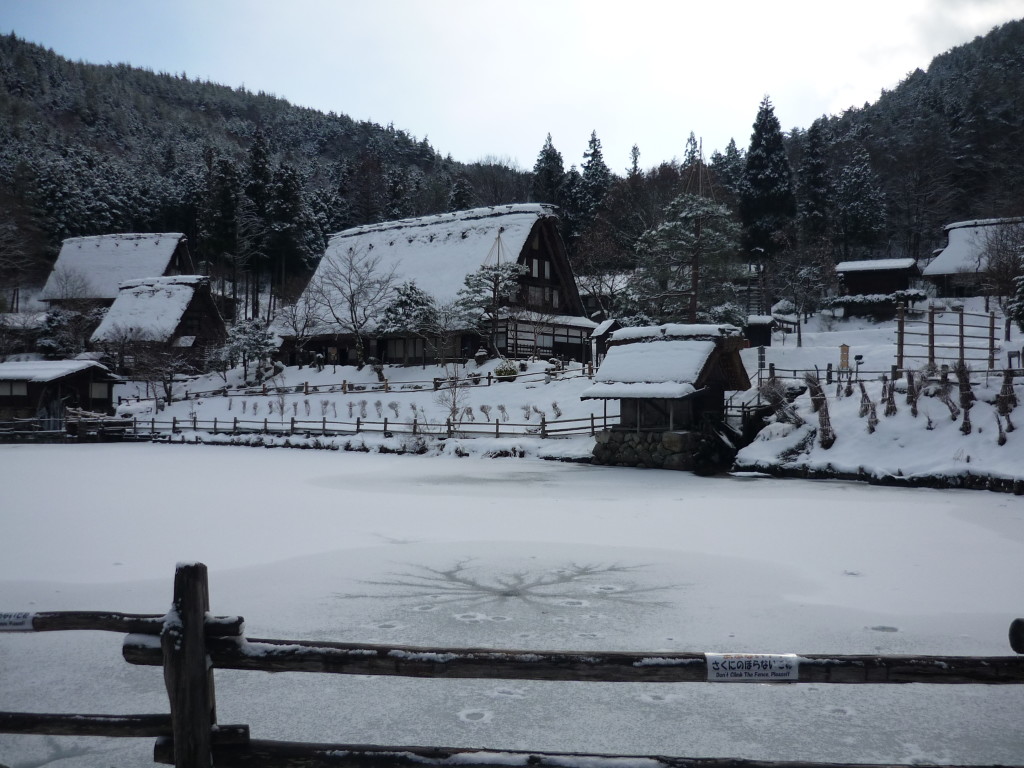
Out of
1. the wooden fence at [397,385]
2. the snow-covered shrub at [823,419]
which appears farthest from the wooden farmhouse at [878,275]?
the snow-covered shrub at [823,419]

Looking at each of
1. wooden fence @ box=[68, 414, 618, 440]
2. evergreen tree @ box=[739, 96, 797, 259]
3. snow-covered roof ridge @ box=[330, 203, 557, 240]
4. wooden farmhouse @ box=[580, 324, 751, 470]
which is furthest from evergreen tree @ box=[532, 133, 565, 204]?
wooden farmhouse @ box=[580, 324, 751, 470]

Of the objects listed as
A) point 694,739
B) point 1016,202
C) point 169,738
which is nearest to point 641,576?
point 694,739

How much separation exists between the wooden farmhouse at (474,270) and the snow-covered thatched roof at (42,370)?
12746 mm

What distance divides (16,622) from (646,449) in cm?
1999

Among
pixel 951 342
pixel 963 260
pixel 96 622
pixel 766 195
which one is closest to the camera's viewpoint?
pixel 96 622

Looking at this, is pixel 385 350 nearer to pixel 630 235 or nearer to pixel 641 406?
pixel 630 235

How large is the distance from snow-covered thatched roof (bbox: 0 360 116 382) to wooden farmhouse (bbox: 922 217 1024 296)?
4735 centimetres

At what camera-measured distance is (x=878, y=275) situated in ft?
139

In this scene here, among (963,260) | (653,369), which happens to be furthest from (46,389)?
(963,260)

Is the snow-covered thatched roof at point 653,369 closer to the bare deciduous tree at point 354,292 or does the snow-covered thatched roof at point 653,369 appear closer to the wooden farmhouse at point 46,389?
the bare deciduous tree at point 354,292

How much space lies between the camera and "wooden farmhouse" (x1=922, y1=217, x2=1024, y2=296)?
1588 inches

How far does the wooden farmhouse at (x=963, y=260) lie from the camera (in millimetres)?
40344

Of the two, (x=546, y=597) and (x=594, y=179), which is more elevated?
(x=594, y=179)

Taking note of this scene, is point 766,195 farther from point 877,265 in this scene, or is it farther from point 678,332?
point 678,332
